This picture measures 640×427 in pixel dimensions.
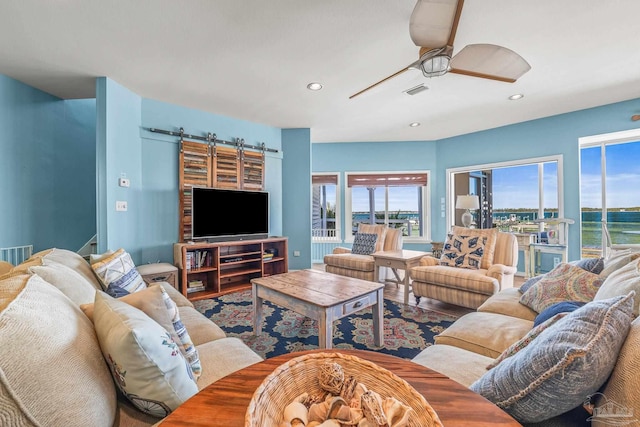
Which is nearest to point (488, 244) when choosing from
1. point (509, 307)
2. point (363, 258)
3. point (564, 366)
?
point (509, 307)

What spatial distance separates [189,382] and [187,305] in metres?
1.30

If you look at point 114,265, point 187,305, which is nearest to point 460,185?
point 187,305

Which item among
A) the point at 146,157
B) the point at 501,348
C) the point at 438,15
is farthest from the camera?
the point at 146,157

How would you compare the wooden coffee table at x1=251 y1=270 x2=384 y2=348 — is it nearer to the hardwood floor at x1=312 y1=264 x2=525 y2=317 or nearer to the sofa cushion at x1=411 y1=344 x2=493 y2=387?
the sofa cushion at x1=411 y1=344 x2=493 y2=387

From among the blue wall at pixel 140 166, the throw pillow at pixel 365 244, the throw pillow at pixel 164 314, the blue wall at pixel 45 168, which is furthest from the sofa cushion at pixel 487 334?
the blue wall at pixel 45 168

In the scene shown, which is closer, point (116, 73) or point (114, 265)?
point (114, 265)

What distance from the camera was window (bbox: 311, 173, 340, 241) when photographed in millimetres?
5941

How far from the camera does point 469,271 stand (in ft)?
9.39

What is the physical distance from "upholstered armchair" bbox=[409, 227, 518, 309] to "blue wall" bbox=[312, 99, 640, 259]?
2.01 m

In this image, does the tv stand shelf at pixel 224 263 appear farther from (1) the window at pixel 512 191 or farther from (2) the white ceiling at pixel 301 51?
(1) the window at pixel 512 191

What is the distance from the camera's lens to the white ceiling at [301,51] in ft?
6.35

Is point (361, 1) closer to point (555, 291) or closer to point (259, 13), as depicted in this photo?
point (259, 13)

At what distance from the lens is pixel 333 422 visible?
58 cm

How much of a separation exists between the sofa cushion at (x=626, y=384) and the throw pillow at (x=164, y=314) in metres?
1.27
